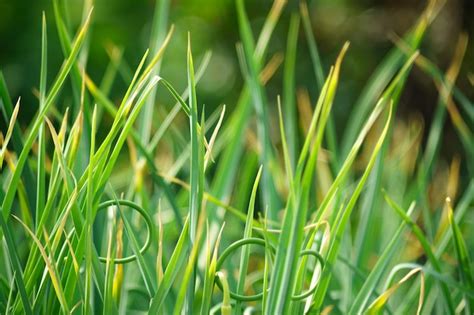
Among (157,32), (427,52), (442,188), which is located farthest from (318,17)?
(157,32)

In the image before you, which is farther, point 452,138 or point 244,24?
point 452,138

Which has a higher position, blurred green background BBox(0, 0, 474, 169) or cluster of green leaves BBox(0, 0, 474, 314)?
cluster of green leaves BBox(0, 0, 474, 314)

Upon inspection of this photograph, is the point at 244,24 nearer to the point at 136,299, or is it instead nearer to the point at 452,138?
the point at 136,299

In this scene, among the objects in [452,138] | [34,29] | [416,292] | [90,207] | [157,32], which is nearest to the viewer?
[90,207]

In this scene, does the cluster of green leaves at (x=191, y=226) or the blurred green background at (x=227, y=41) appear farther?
the blurred green background at (x=227, y=41)

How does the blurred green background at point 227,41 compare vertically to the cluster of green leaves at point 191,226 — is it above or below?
below

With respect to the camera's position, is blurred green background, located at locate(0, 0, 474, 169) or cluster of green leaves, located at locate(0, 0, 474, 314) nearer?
cluster of green leaves, located at locate(0, 0, 474, 314)

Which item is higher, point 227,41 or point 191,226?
→ point 191,226

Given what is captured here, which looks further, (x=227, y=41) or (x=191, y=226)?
(x=227, y=41)
